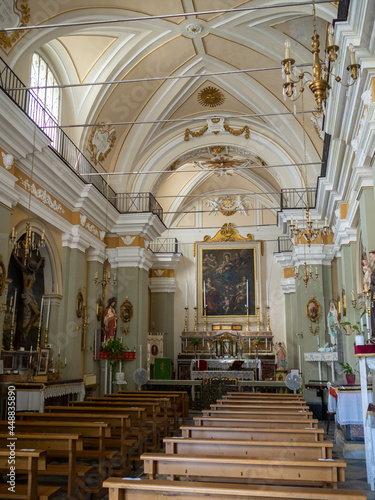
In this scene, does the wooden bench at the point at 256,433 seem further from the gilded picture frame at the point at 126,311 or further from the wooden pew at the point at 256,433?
the gilded picture frame at the point at 126,311

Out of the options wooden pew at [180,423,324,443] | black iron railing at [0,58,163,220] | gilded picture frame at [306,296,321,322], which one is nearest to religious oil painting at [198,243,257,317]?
black iron railing at [0,58,163,220]

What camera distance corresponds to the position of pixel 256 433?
17.2 ft

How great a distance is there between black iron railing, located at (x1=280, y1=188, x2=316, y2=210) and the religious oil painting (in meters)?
6.18

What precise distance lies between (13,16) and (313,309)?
1034 centimetres

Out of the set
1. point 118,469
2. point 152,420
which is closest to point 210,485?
point 118,469

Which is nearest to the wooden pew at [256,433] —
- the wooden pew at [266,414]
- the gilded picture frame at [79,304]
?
the wooden pew at [266,414]

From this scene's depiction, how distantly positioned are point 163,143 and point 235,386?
784 centimetres

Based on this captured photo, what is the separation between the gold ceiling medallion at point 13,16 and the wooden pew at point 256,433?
7.26m

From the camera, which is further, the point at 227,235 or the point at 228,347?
the point at 227,235

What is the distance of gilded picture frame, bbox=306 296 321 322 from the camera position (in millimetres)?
13969

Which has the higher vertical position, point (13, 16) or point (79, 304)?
point (13, 16)

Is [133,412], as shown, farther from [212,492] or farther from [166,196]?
[166,196]

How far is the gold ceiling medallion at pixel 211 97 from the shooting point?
14102 millimetres

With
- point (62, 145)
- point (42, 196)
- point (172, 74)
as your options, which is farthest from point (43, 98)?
point (172, 74)
